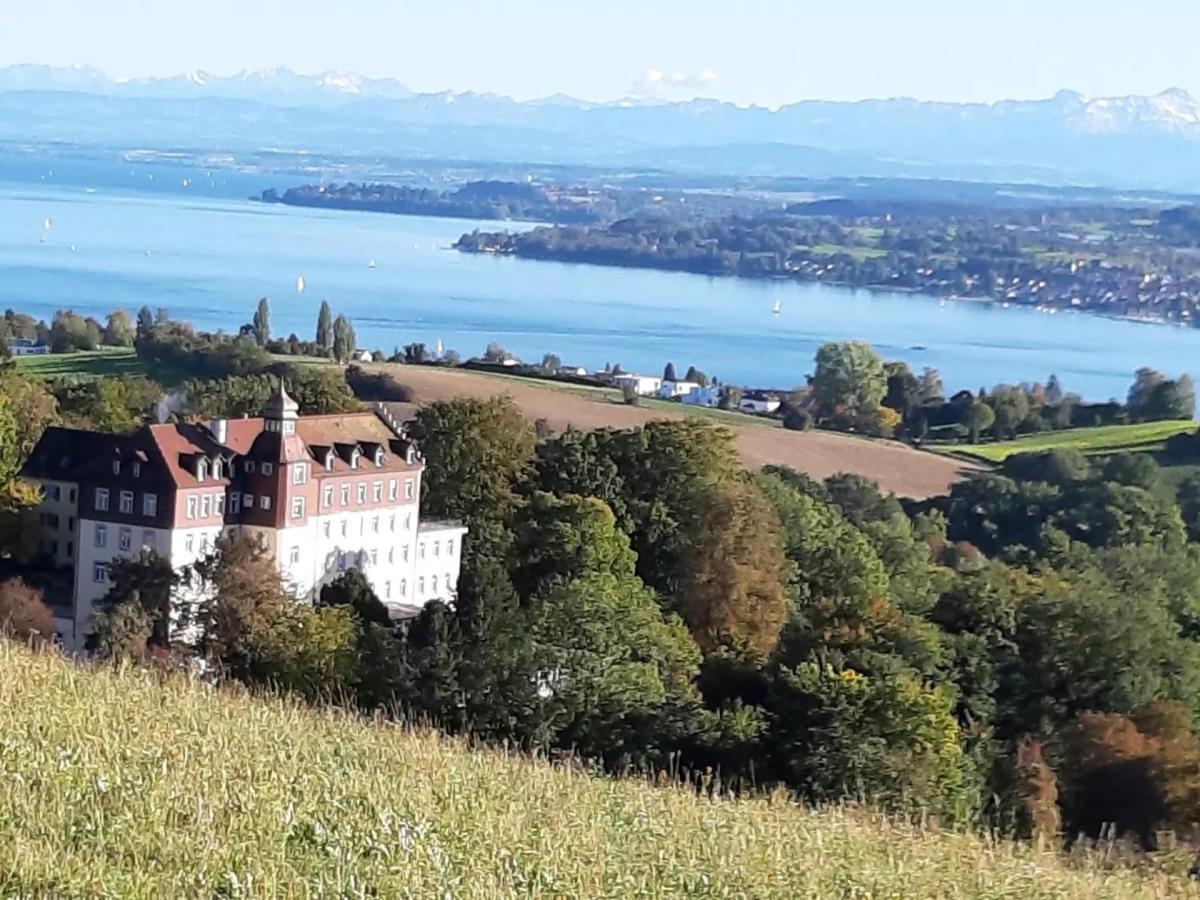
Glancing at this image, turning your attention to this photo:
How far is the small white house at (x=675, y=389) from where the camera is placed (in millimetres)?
55109

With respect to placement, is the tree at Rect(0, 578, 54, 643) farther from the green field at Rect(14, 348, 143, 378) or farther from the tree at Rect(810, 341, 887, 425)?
the tree at Rect(810, 341, 887, 425)

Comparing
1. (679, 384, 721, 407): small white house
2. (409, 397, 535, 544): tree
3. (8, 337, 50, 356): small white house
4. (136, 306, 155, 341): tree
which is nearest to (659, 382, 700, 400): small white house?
(679, 384, 721, 407): small white house

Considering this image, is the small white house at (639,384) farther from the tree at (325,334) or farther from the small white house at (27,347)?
the small white house at (27,347)

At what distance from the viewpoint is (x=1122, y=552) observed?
104ft

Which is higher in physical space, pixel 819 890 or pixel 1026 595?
pixel 819 890

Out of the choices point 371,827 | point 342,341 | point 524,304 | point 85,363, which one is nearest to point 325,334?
point 342,341

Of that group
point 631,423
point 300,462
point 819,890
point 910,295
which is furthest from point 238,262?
point 819,890

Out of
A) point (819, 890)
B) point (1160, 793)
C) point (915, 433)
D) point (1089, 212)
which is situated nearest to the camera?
point (819, 890)

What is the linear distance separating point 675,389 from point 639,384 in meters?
1.53

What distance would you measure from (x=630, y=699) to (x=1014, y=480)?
28.5 meters

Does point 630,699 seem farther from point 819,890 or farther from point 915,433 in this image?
point 915,433

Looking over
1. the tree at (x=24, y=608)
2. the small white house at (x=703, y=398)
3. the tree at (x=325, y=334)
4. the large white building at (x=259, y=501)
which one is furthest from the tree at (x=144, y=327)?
the tree at (x=24, y=608)

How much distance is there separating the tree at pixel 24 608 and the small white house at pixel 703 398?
112 ft

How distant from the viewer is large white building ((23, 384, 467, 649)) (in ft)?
66.2
